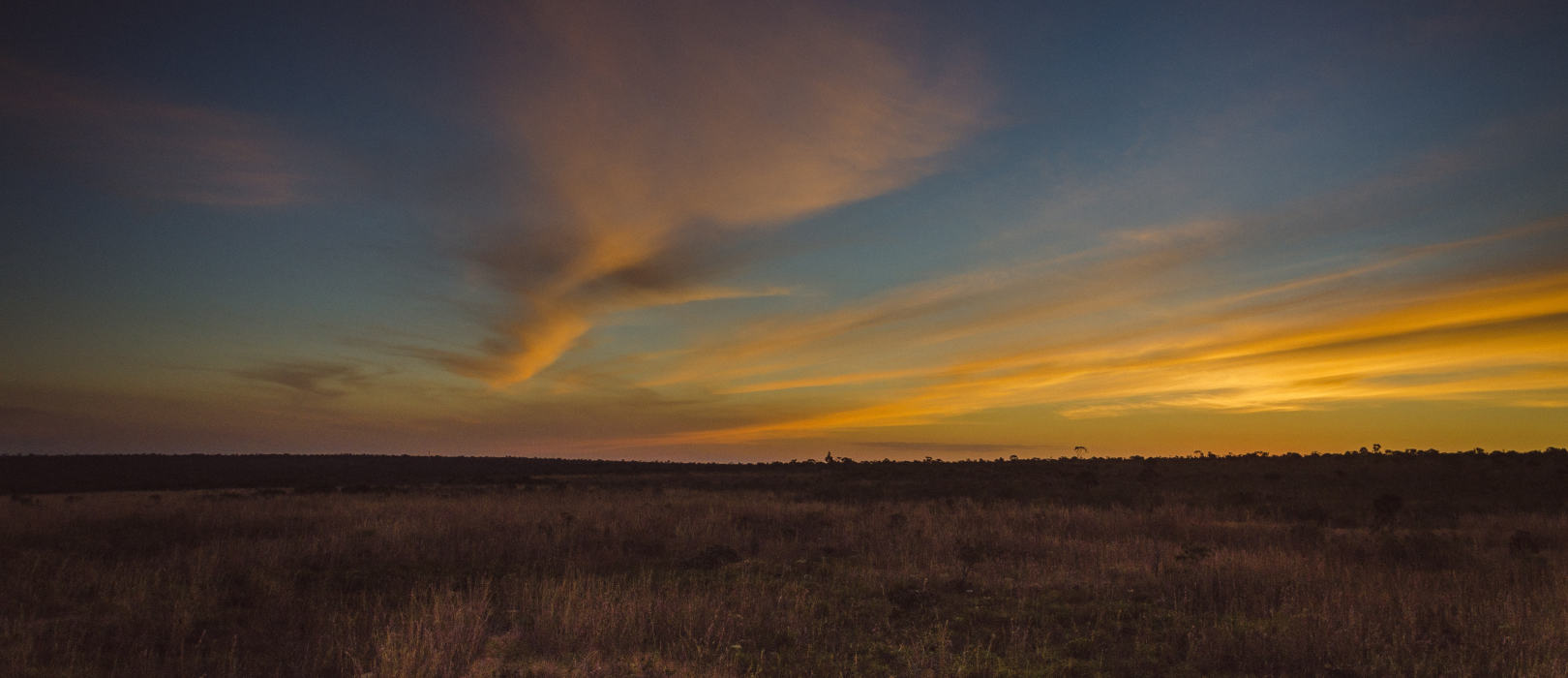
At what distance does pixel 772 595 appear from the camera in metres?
11.7

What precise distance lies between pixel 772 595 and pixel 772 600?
47 centimetres

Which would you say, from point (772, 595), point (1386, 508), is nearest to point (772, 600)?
point (772, 595)

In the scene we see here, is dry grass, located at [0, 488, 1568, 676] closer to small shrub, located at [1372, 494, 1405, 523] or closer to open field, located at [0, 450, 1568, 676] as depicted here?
open field, located at [0, 450, 1568, 676]

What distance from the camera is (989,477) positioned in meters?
49.7

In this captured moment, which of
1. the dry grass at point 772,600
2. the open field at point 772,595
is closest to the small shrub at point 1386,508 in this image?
the open field at point 772,595

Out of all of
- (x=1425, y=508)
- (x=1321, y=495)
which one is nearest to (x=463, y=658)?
(x=1425, y=508)

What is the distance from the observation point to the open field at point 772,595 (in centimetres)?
828

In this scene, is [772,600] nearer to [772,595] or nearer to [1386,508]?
[772,595]

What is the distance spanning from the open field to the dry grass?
0.06 meters

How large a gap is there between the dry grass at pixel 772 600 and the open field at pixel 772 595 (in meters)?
0.06

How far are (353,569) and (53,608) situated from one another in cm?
403

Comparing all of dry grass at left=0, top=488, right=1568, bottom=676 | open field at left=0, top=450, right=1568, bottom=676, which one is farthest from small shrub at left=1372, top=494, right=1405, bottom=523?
dry grass at left=0, top=488, right=1568, bottom=676

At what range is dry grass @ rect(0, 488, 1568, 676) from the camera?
825 cm

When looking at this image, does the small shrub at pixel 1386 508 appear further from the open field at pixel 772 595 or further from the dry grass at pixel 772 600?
the dry grass at pixel 772 600
